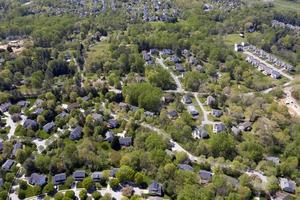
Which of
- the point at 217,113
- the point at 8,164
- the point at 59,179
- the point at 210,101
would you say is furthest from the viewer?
the point at 210,101

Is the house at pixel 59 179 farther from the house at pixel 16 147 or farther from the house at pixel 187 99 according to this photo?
the house at pixel 187 99

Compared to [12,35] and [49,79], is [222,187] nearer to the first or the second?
[49,79]

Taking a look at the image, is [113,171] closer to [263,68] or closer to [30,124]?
[30,124]

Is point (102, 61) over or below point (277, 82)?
over

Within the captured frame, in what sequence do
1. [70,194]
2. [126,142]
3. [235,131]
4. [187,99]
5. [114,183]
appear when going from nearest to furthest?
[70,194] → [114,183] → [126,142] → [235,131] → [187,99]

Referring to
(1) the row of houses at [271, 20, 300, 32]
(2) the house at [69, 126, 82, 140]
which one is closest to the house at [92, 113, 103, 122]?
(2) the house at [69, 126, 82, 140]

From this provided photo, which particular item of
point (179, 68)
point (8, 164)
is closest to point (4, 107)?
point (8, 164)

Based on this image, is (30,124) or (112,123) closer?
(30,124)

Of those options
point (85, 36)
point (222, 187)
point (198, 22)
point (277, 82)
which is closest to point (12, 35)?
point (85, 36)
